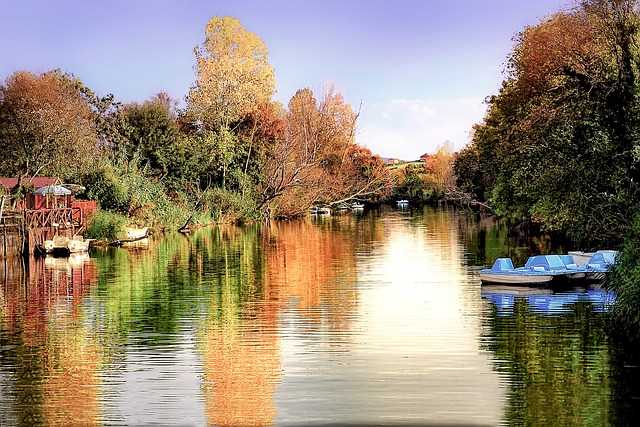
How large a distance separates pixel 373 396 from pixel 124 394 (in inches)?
145

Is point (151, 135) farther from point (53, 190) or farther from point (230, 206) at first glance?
point (53, 190)

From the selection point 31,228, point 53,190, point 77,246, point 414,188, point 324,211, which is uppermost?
point 414,188

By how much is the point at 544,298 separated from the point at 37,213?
25948 mm

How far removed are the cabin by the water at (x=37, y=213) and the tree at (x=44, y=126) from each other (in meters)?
1.19

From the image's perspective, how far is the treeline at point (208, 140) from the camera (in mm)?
58562

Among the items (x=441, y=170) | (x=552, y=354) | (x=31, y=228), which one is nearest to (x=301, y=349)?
(x=552, y=354)

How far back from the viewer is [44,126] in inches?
1981

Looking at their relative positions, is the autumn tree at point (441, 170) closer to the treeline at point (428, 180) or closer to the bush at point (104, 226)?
the treeline at point (428, 180)

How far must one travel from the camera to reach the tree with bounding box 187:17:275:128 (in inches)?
2741

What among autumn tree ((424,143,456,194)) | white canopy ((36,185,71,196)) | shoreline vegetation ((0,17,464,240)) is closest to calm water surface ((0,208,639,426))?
white canopy ((36,185,71,196))

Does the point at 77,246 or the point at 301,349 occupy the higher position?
the point at 77,246

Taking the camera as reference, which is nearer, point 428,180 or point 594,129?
point 594,129

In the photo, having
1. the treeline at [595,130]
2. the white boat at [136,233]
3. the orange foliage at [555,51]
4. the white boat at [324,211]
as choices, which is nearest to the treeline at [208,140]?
the white boat at [136,233]

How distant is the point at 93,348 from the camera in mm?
18328
